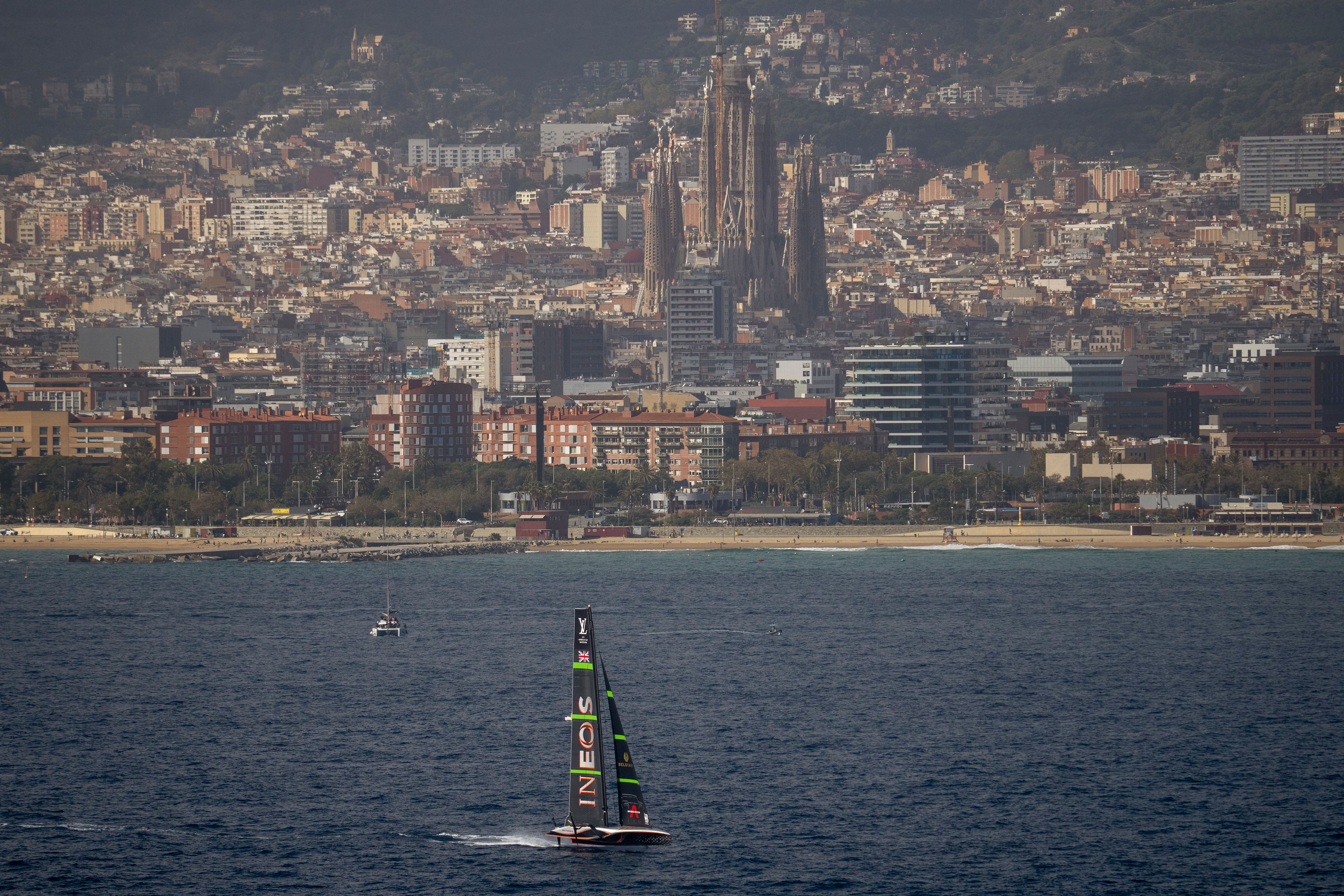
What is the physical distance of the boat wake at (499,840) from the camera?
48.7 m

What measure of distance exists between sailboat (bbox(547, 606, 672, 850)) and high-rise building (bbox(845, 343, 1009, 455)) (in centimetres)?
11312

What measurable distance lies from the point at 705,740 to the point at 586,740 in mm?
14398

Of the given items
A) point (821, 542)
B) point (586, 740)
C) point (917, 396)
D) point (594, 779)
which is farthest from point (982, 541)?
point (586, 740)

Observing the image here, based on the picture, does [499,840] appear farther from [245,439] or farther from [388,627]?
[245,439]

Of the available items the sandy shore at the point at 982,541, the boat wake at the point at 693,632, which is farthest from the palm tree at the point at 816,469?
the boat wake at the point at 693,632

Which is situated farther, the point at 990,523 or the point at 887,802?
the point at 990,523

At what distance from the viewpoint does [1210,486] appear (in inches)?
5689

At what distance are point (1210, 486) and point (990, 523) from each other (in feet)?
49.5

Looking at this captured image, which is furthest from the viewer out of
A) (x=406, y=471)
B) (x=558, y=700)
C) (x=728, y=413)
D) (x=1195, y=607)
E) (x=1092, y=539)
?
(x=728, y=413)


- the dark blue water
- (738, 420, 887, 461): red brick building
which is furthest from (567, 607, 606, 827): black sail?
(738, 420, 887, 461): red brick building

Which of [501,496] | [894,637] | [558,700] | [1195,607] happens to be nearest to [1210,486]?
[501,496]

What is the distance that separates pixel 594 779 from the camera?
4691 cm

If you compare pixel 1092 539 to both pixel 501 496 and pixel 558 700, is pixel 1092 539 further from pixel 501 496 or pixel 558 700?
pixel 558 700

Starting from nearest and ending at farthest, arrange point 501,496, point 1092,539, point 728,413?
point 1092,539, point 501,496, point 728,413
